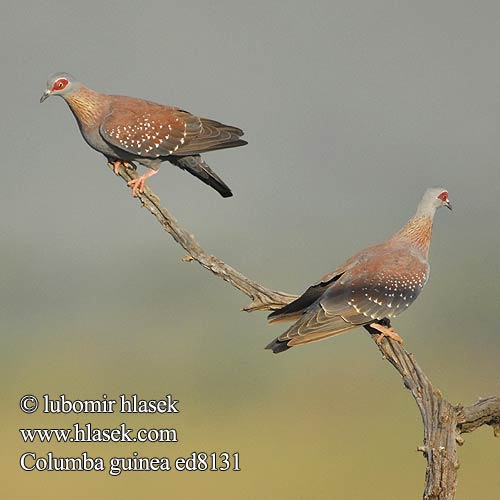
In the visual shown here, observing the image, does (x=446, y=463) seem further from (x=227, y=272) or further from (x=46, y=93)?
(x=46, y=93)

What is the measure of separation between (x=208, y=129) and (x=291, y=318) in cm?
233

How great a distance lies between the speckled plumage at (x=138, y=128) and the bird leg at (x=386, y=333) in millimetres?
2325

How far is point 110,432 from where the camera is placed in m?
7.55

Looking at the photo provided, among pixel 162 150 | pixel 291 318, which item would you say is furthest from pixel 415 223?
pixel 162 150

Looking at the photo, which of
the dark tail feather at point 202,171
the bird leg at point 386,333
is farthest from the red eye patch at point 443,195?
the dark tail feather at point 202,171

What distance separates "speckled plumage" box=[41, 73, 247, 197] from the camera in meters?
8.17

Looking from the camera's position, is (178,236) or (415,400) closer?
(415,400)

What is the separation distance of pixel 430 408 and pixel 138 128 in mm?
3568

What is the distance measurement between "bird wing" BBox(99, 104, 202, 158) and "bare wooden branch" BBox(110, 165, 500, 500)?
1.39m

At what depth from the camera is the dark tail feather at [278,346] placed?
6566 millimetres

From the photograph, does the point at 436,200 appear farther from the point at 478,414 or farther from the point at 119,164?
the point at 119,164

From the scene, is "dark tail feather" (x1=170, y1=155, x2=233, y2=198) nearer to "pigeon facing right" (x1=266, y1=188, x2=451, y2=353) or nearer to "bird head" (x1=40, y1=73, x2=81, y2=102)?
"bird head" (x1=40, y1=73, x2=81, y2=102)

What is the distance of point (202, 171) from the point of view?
8586mm

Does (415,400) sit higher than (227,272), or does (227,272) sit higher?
(227,272)
